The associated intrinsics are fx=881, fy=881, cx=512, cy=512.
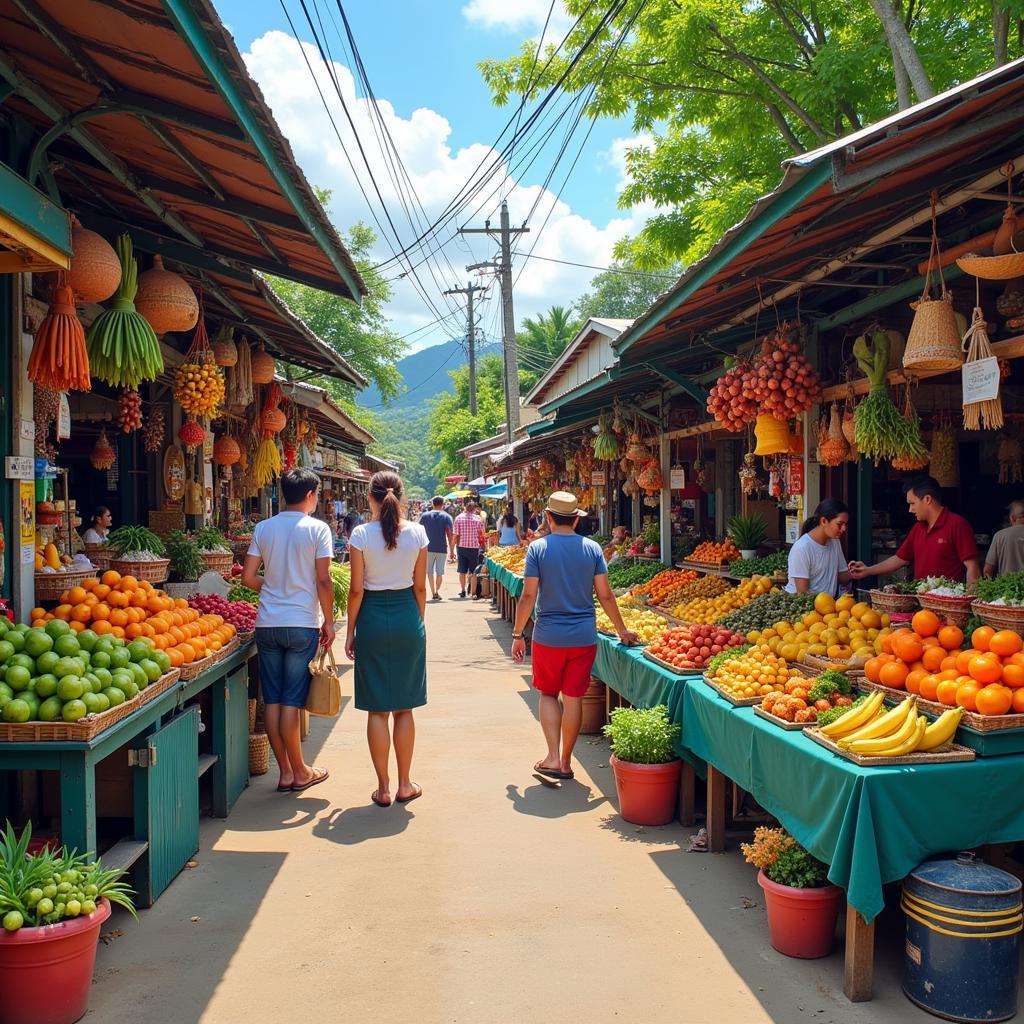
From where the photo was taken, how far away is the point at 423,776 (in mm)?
6520

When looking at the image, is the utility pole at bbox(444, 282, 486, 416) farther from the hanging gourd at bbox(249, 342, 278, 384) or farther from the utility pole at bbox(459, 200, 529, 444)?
the hanging gourd at bbox(249, 342, 278, 384)

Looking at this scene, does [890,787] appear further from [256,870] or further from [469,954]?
[256,870]

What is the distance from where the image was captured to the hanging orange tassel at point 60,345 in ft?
14.1

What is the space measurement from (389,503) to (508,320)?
17.9m

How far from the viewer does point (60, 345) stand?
4289mm

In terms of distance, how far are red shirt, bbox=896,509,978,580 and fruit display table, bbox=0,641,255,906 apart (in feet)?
15.1

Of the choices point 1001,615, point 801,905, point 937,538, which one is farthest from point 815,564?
point 801,905

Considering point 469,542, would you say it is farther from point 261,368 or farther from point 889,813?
point 889,813

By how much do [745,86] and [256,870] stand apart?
1130 centimetres

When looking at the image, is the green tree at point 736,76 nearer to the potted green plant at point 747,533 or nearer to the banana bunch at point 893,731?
the potted green plant at point 747,533

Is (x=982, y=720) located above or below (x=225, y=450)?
below

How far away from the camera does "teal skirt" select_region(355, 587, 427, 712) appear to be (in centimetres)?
571

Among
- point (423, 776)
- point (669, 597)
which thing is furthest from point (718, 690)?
point (669, 597)

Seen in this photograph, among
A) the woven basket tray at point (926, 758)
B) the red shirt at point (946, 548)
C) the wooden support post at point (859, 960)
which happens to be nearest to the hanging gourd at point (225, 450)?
the red shirt at point (946, 548)
